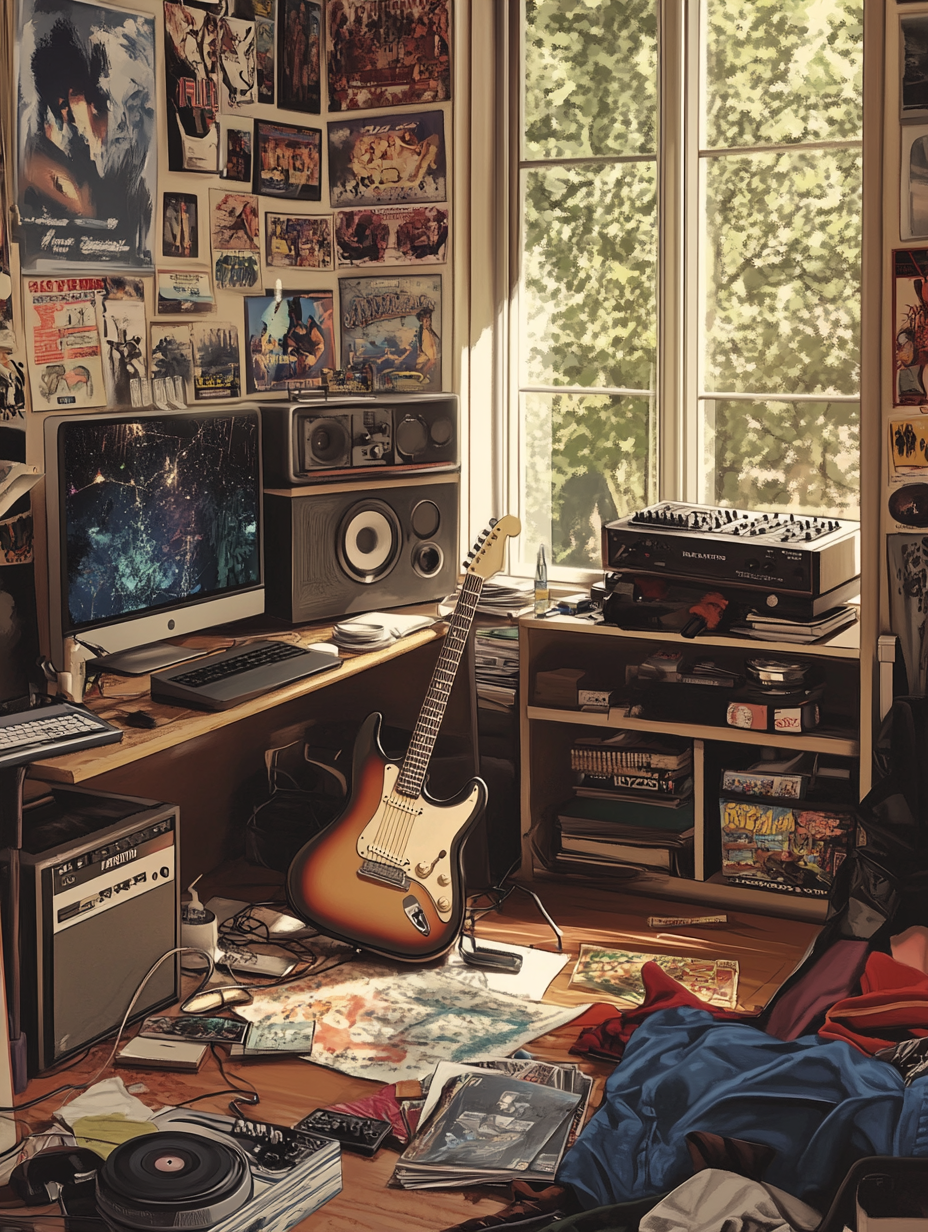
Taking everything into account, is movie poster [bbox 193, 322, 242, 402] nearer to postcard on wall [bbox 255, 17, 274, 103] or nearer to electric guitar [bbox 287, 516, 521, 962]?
postcard on wall [bbox 255, 17, 274, 103]

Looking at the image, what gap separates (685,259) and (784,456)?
563 mm

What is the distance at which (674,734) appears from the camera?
318cm

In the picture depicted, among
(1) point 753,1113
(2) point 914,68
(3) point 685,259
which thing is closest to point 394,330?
(3) point 685,259

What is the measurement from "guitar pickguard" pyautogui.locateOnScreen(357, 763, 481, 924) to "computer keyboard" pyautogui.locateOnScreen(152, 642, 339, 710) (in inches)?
13.0

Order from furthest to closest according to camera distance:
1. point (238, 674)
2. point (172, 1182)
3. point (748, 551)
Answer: point (748, 551) → point (238, 674) → point (172, 1182)

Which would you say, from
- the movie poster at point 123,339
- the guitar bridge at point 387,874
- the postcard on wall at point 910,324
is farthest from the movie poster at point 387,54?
the guitar bridge at point 387,874

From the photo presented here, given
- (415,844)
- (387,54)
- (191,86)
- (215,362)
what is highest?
(387,54)

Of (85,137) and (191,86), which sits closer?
(85,137)

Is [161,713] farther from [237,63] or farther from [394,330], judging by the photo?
[237,63]

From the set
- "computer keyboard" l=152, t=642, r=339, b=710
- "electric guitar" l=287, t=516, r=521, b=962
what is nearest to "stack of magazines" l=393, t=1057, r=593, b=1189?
"electric guitar" l=287, t=516, r=521, b=962

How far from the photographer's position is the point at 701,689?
3117mm

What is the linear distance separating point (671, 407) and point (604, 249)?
460 millimetres

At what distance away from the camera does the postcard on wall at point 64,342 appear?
2.78 meters

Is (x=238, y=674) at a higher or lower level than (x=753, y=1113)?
higher
